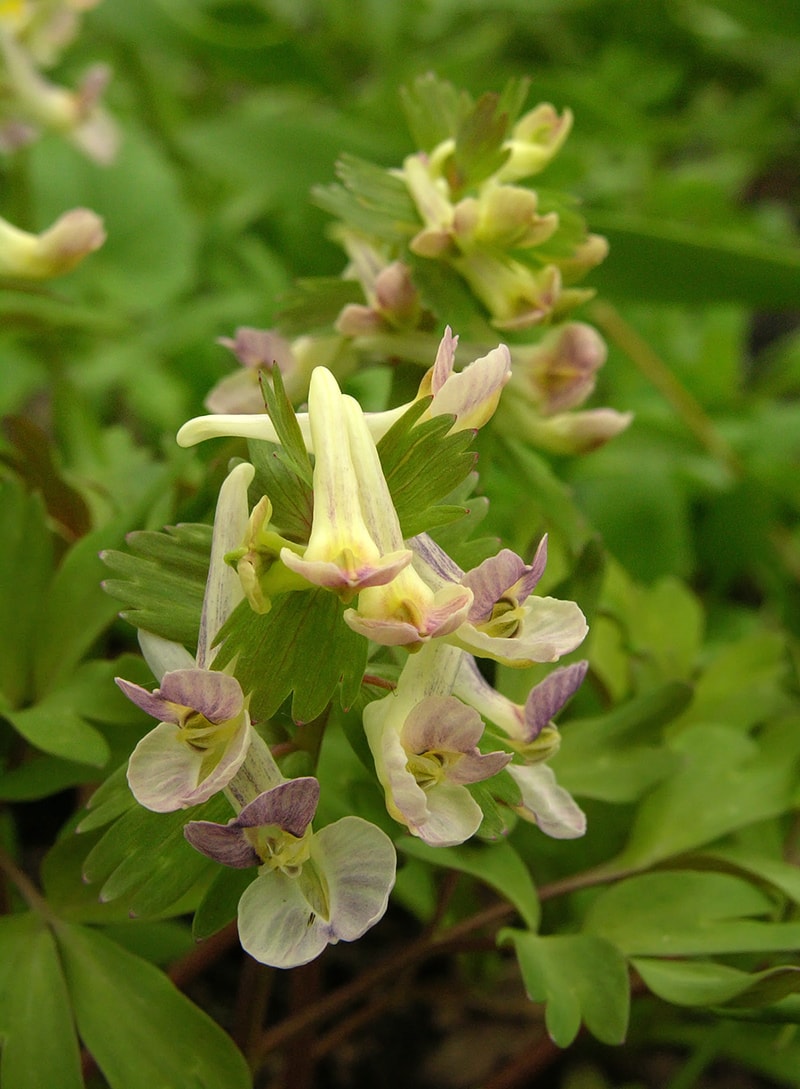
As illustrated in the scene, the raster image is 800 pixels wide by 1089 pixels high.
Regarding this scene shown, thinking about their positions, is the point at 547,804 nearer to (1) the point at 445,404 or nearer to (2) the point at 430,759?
(2) the point at 430,759

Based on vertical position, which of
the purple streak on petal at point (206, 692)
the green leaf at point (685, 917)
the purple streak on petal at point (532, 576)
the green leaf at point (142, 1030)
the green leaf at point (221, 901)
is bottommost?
the green leaf at point (685, 917)

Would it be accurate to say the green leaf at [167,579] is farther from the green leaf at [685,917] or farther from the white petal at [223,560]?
the green leaf at [685,917]

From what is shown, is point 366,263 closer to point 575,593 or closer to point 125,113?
point 575,593

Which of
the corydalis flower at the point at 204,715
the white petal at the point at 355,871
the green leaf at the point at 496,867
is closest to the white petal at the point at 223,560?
the corydalis flower at the point at 204,715

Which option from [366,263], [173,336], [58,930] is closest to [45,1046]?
[58,930]

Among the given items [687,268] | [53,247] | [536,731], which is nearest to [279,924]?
[536,731]

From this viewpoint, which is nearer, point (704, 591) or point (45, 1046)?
point (45, 1046)

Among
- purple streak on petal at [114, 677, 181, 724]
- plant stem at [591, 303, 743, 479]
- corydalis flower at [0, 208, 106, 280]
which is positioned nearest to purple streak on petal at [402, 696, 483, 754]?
purple streak on petal at [114, 677, 181, 724]

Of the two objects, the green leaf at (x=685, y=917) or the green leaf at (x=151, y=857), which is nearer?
the green leaf at (x=151, y=857)
